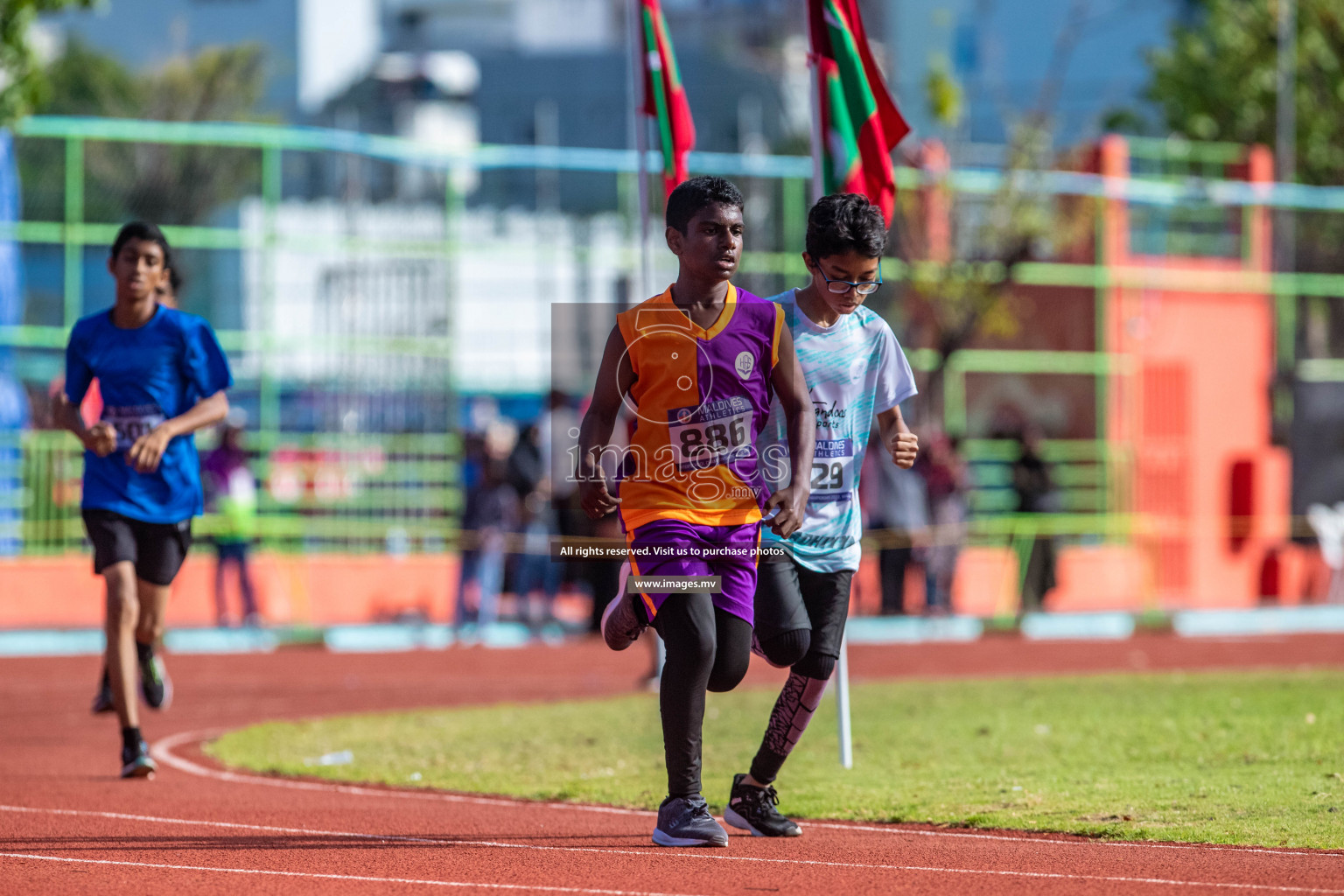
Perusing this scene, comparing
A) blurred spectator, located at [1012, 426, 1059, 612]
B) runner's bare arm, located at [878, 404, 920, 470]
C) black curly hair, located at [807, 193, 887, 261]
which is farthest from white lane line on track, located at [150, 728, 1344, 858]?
blurred spectator, located at [1012, 426, 1059, 612]

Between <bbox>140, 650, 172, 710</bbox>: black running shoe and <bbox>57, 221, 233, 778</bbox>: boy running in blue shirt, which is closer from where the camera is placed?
<bbox>57, 221, 233, 778</bbox>: boy running in blue shirt

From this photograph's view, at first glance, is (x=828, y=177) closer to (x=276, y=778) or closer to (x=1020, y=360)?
(x=276, y=778)

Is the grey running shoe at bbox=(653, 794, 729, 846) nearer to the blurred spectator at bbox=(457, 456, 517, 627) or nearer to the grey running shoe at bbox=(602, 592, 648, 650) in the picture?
the grey running shoe at bbox=(602, 592, 648, 650)

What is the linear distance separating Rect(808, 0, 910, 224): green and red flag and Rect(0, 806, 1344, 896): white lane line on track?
3706 millimetres

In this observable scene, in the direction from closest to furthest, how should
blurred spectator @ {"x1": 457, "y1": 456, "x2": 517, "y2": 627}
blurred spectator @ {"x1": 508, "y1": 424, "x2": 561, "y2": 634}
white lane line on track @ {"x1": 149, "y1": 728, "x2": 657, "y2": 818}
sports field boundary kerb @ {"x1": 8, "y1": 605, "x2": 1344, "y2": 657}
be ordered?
white lane line on track @ {"x1": 149, "y1": 728, "x2": 657, "y2": 818} → sports field boundary kerb @ {"x1": 8, "y1": 605, "x2": 1344, "y2": 657} → blurred spectator @ {"x1": 457, "y1": 456, "x2": 517, "y2": 627} → blurred spectator @ {"x1": 508, "y1": 424, "x2": 561, "y2": 634}

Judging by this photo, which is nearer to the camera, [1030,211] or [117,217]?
[117,217]

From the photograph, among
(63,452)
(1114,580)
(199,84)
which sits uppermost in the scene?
(199,84)

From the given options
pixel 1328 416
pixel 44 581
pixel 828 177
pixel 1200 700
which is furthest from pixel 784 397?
pixel 1328 416

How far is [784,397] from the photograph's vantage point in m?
6.54

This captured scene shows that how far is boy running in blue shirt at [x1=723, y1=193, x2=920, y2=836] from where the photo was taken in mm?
6883

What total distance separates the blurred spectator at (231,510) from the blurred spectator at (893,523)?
6.20 metres

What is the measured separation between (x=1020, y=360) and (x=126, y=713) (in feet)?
58.4

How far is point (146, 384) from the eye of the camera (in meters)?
8.90

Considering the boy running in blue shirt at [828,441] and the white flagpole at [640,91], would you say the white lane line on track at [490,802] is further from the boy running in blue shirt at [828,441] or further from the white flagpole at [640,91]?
the white flagpole at [640,91]
